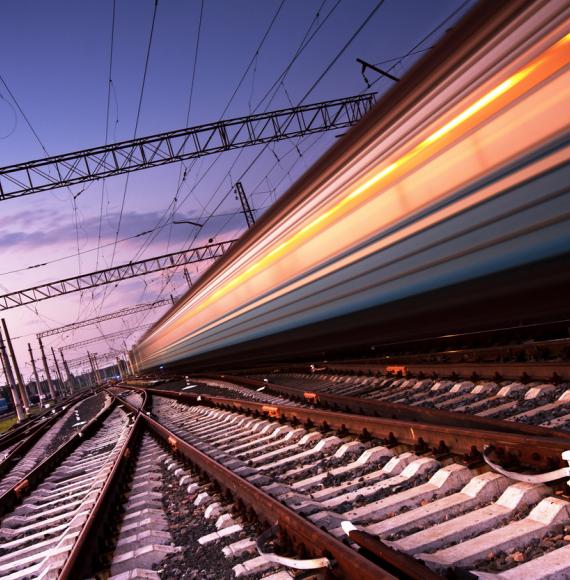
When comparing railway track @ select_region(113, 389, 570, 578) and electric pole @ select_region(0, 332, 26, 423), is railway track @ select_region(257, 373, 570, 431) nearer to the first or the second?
railway track @ select_region(113, 389, 570, 578)

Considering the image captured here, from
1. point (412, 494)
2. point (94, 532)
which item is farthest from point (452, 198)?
point (94, 532)

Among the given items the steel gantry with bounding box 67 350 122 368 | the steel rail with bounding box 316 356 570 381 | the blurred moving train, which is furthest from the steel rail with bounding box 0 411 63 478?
the steel gantry with bounding box 67 350 122 368

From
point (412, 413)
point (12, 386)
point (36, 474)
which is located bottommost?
point (412, 413)

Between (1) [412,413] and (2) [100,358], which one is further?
(2) [100,358]

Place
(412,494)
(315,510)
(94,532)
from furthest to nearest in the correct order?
(94,532), (315,510), (412,494)

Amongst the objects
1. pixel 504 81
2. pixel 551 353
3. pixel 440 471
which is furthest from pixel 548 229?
pixel 551 353

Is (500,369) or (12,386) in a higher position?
(12,386)

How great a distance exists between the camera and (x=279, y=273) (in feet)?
30.2

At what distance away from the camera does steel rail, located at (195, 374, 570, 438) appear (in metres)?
3.83

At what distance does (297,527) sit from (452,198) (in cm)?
287

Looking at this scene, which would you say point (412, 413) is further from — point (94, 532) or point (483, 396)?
point (94, 532)

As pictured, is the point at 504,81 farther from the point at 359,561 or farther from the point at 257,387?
the point at 257,387

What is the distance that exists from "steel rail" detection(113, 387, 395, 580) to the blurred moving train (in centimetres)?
241

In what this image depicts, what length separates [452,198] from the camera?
4984 mm
